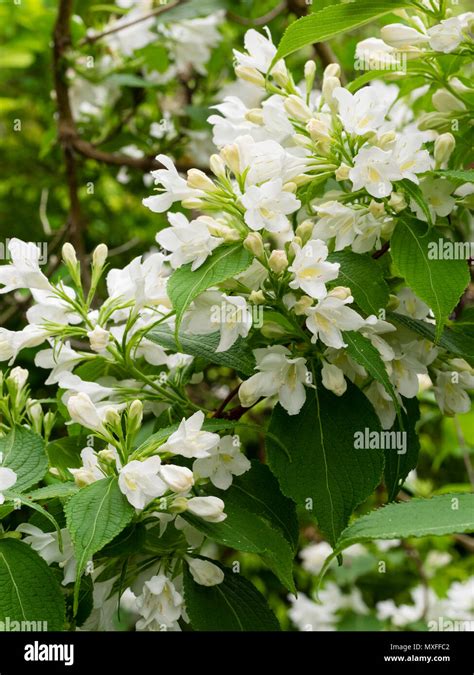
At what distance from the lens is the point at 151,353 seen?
1.20 meters

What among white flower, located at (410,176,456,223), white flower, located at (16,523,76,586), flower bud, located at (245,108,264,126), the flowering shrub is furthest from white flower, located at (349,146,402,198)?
white flower, located at (16,523,76,586)

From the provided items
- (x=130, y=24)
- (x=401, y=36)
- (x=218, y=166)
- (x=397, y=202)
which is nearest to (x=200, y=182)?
(x=218, y=166)

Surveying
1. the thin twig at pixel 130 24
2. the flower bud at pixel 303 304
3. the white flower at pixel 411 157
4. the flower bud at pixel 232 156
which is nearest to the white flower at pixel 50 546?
the flower bud at pixel 303 304

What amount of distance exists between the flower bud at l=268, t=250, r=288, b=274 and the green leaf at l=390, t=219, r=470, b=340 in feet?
0.45

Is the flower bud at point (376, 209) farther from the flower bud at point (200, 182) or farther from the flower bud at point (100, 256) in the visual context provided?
the flower bud at point (100, 256)

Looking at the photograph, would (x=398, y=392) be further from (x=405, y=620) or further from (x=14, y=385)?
(x=405, y=620)

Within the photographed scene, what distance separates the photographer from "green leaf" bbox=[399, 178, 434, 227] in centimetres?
107

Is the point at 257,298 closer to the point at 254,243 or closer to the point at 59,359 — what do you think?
the point at 254,243

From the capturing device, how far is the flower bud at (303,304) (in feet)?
3.47

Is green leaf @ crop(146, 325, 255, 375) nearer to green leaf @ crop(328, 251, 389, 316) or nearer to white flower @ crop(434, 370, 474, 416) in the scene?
green leaf @ crop(328, 251, 389, 316)

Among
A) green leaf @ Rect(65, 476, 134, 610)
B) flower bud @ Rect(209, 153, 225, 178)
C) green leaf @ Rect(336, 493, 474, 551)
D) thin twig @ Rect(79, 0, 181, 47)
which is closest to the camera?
green leaf @ Rect(336, 493, 474, 551)

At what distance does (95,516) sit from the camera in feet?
3.05

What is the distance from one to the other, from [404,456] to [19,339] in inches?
20.4
